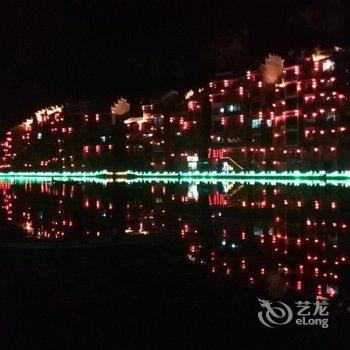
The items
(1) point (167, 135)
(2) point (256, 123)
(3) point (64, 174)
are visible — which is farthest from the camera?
(3) point (64, 174)

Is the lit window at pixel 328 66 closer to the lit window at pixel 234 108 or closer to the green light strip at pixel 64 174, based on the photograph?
the lit window at pixel 234 108

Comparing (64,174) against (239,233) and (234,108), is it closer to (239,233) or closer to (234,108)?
(234,108)

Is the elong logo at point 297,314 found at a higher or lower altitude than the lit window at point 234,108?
lower

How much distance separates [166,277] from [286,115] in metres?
55.8

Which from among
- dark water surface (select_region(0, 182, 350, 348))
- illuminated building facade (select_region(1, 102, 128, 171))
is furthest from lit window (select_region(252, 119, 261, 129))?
dark water surface (select_region(0, 182, 350, 348))

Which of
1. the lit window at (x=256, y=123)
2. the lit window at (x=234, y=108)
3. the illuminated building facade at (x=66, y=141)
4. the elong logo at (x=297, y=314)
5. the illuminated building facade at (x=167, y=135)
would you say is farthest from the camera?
the illuminated building facade at (x=66, y=141)

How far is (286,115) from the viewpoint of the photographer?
6188 centimetres

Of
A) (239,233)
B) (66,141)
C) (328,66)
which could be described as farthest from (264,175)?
(66,141)

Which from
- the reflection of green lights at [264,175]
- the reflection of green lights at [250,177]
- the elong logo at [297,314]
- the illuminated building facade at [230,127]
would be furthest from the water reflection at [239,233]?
the illuminated building facade at [230,127]

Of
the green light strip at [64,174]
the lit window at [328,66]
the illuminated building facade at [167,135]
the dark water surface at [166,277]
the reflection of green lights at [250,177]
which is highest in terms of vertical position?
the lit window at [328,66]

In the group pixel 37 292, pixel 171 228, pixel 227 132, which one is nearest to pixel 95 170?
pixel 227 132

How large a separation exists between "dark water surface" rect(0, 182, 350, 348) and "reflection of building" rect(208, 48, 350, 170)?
4289 cm

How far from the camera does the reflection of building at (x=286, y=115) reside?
56.3m

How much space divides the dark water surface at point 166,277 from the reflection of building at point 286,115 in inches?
1688
